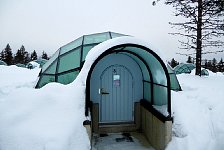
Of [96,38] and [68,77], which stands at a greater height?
[96,38]

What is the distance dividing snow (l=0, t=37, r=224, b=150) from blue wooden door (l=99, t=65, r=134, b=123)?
6.25 ft

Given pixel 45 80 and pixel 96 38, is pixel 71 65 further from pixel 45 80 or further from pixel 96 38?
pixel 96 38

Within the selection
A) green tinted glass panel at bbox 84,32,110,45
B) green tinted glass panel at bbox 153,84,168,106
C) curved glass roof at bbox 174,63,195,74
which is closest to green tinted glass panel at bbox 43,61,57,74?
green tinted glass panel at bbox 84,32,110,45

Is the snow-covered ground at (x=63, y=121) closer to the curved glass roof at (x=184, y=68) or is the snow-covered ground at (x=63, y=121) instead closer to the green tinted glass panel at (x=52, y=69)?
the green tinted glass panel at (x=52, y=69)

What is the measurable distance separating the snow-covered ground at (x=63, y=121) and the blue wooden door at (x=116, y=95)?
1925 mm

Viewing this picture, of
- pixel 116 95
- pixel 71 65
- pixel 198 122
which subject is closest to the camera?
pixel 198 122

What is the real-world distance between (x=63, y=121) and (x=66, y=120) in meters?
0.09

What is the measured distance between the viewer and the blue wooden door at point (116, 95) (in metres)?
8.51

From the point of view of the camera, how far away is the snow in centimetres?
521

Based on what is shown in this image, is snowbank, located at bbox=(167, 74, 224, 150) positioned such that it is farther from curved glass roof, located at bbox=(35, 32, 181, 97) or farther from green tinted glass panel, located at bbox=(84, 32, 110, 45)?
green tinted glass panel, located at bbox=(84, 32, 110, 45)

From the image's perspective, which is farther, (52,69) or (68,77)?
(52,69)

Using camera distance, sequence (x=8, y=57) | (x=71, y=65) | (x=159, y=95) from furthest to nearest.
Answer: (x=8, y=57) < (x=71, y=65) < (x=159, y=95)

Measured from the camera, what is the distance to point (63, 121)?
18.9 ft

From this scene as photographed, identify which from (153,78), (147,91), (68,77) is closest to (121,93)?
(147,91)
